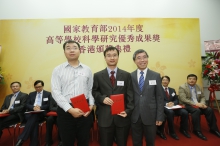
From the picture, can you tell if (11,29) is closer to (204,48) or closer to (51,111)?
(51,111)

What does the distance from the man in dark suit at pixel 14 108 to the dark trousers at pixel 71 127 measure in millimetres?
1851

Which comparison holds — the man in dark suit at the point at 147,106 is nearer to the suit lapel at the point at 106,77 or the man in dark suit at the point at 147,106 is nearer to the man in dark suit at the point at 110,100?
the man in dark suit at the point at 110,100

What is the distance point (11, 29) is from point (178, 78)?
5.01 m

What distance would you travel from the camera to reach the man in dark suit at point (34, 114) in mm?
2521

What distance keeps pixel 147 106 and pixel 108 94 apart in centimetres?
51

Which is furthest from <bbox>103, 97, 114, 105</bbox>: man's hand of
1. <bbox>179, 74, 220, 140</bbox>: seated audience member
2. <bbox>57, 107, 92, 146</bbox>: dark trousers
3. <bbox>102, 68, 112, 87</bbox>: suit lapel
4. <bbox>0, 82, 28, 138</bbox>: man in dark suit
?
<bbox>179, 74, 220, 140</bbox>: seated audience member

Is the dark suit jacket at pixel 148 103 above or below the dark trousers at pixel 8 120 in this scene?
above

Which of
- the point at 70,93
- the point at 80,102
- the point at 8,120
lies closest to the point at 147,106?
the point at 80,102

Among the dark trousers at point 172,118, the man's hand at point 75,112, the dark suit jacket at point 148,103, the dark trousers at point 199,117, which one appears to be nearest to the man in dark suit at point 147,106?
the dark suit jacket at point 148,103

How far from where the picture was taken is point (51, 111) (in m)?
3.06

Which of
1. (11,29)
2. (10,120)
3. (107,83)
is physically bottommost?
(10,120)

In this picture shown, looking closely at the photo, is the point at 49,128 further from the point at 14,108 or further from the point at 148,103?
the point at 148,103

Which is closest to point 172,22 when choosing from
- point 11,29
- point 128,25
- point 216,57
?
point 128,25

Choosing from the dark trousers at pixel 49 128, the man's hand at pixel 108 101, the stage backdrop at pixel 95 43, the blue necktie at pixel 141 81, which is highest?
the stage backdrop at pixel 95 43
